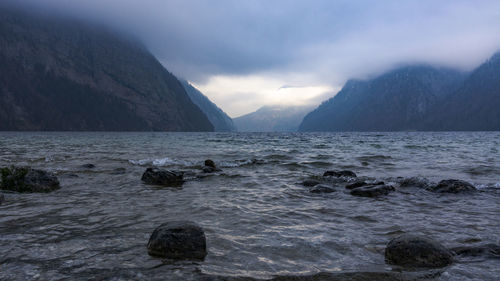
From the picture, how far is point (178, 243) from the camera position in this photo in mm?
4461

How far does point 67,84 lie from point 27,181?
18702 cm

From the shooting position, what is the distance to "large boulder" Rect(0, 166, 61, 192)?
9.09 meters

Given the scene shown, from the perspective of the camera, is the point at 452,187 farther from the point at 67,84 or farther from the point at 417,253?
the point at 67,84

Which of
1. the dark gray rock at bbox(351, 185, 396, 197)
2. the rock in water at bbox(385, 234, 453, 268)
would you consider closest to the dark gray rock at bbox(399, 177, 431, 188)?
the dark gray rock at bbox(351, 185, 396, 197)

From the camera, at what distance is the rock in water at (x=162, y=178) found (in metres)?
11.0

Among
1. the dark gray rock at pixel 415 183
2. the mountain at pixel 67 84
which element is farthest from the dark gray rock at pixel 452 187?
the mountain at pixel 67 84

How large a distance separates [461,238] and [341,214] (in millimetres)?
2344

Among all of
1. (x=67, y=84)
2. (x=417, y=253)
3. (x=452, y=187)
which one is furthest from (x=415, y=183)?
(x=67, y=84)

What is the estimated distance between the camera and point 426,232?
556 centimetres

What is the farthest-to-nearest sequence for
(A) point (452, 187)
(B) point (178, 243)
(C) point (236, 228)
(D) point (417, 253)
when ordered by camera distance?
(A) point (452, 187)
(C) point (236, 228)
(B) point (178, 243)
(D) point (417, 253)

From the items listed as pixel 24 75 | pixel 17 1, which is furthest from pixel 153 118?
pixel 17 1

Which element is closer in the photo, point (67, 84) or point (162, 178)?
point (162, 178)

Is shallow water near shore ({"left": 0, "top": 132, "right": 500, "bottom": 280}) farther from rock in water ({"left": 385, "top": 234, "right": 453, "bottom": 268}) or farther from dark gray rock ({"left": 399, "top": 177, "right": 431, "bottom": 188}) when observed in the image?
dark gray rock ({"left": 399, "top": 177, "right": 431, "bottom": 188})

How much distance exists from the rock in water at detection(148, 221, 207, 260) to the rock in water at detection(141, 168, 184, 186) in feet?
21.5
